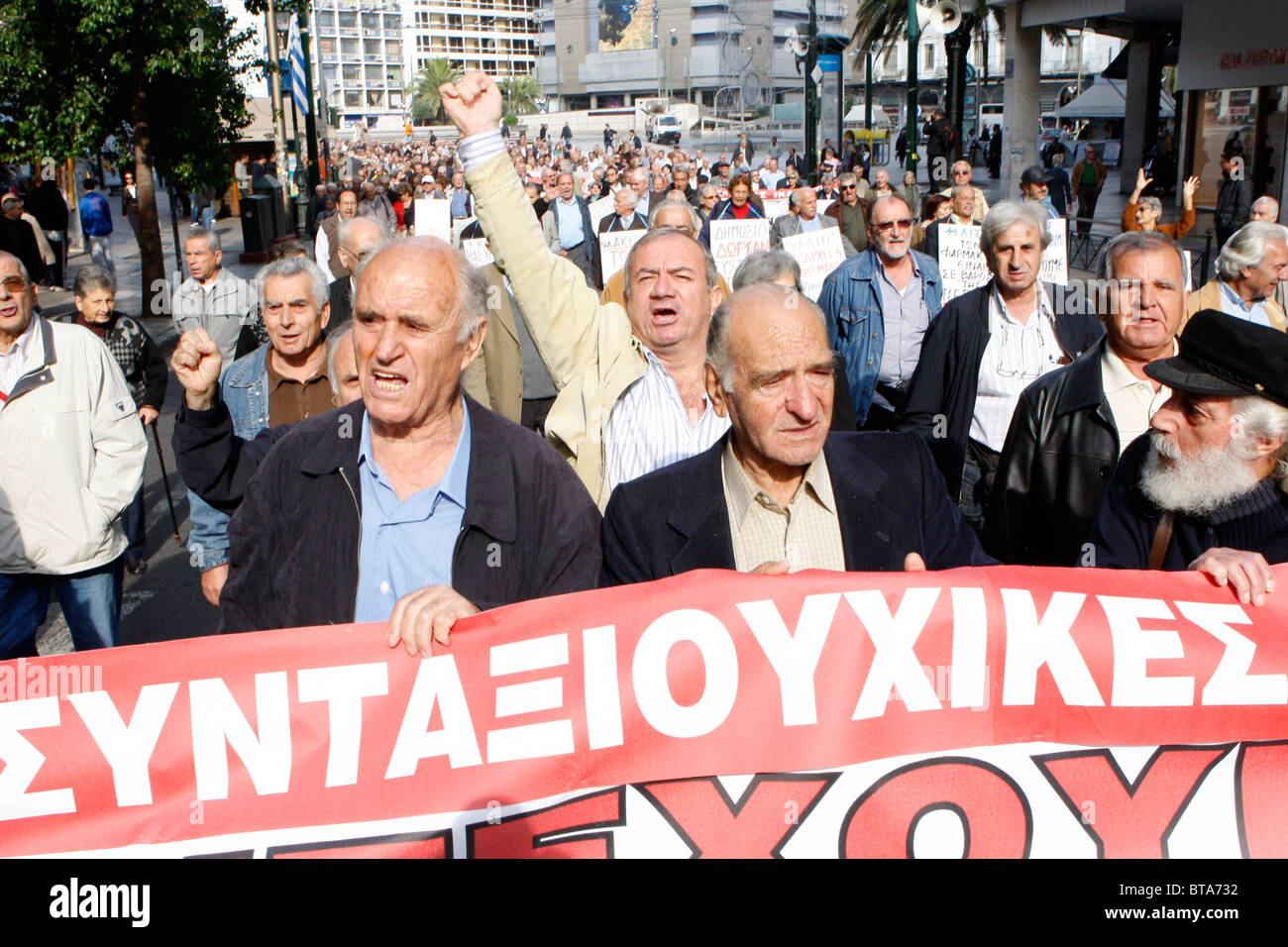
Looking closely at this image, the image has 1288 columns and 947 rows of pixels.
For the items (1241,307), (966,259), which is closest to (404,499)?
(1241,307)

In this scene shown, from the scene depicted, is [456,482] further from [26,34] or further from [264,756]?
[26,34]

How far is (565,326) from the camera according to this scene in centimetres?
415

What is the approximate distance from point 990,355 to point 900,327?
1.32 meters

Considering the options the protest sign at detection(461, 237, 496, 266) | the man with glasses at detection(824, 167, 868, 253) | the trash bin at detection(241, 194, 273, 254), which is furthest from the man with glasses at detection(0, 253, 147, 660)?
the trash bin at detection(241, 194, 273, 254)

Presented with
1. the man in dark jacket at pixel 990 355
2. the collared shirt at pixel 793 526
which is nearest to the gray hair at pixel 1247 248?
the man in dark jacket at pixel 990 355

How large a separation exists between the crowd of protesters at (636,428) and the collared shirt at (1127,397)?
0.01 metres

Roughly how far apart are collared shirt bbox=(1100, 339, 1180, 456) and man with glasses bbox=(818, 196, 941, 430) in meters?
2.14

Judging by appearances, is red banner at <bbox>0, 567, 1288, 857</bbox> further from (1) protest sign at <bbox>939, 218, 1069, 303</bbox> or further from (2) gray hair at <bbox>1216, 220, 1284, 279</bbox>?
(1) protest sign at <bbox>939, 218, 1069, 303</bbox>

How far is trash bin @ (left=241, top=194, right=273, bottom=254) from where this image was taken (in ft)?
78.8

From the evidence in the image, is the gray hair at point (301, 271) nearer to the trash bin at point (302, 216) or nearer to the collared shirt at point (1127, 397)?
the collared shirt at point (1127, 397)

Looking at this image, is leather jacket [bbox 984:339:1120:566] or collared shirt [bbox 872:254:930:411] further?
collared shirt [bbox 872:254:930:411]

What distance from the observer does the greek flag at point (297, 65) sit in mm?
22484

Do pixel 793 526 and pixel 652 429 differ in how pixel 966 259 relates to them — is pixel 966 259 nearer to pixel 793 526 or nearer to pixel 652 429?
pixel 652 429

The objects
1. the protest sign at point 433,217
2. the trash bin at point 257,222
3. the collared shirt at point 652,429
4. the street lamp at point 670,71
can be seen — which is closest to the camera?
the collared shirt at point 652,429
